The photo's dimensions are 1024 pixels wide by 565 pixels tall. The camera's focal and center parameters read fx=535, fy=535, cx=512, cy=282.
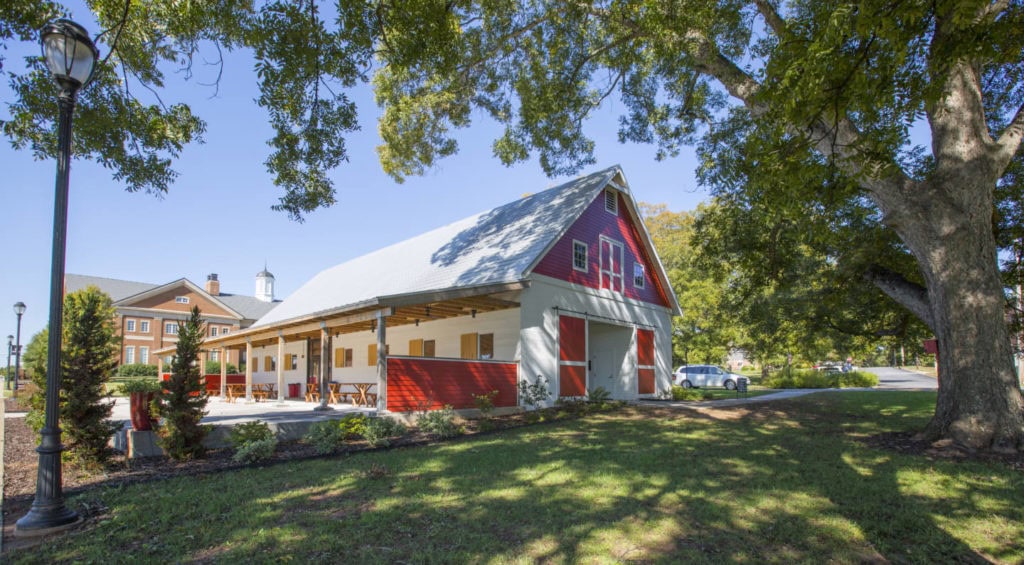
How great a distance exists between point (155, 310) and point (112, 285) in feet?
15.7

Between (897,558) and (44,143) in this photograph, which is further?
(44,143)

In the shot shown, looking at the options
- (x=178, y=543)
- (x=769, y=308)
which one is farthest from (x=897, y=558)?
(x=769, y=308)

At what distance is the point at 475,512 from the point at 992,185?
9.07 m

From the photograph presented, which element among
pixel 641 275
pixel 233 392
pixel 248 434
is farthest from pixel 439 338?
pixel 233 392

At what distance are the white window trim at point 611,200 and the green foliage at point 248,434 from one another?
13.0m

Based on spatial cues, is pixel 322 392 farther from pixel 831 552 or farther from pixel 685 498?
pixel 831 552

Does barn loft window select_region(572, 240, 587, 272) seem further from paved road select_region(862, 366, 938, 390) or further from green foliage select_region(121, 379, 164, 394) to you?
paved road select_region(862, 366, 938, 390)

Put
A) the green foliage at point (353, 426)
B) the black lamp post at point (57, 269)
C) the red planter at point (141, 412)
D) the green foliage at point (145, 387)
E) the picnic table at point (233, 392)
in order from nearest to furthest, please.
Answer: the black lamp post at point (57, 269)
the green foliage at point (145, 387)
the red planter at point (141, 412)
the green foliage at point (353, 426)
the picnic table at point (233, 392)

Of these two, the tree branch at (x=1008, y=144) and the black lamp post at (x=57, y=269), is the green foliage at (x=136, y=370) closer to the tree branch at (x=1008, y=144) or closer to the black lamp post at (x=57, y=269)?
the black lamp post at (x=57, y=269)

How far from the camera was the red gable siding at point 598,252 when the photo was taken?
628 inches

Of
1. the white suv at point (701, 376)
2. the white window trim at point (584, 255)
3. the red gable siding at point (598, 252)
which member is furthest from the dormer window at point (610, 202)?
the white suv at point (701, 376)

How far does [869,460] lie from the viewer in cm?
742

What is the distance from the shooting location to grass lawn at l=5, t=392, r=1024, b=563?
13.6 feet

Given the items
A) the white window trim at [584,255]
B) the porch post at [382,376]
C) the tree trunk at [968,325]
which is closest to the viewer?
the tree trunk at [968,325]
